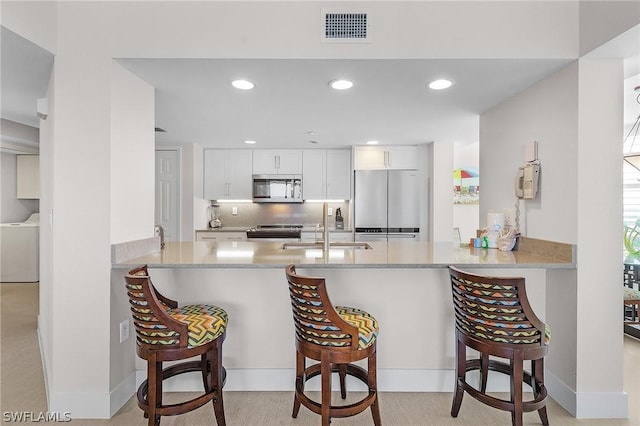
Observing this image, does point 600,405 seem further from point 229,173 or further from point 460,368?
point 229,173

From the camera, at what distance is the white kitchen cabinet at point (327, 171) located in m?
5.22

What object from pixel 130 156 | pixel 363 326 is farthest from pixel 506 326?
pixel 130 156

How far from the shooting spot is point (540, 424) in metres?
2.03

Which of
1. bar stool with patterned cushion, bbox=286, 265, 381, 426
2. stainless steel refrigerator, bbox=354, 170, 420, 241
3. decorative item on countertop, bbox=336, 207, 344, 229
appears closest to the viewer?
bar stool with patterned cushion, bbox=286, 265, 381, 426

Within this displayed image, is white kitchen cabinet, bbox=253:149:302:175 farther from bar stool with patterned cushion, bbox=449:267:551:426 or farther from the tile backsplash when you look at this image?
bar stool with patterned cushion, bbox=449:267:551:426

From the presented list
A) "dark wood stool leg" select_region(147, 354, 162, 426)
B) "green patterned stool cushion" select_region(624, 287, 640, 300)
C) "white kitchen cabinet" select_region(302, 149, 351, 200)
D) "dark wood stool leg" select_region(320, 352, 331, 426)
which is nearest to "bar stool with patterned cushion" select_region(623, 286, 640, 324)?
"green patterned stool cushion" select_region(624, 287, 640, 300)

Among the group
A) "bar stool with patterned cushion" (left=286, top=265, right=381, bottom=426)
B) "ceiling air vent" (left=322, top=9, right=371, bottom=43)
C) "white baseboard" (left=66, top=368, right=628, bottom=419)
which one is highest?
"ceiling air vent" (left=322, top=9, right=371, bottom=43)

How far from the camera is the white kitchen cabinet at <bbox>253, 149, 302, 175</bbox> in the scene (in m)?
5.21

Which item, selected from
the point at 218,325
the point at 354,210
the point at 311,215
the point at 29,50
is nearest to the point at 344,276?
the point at 218,325

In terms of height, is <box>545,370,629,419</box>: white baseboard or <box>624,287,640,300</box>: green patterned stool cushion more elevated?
<box>624,287,640,300</box>: green patterned stool cushion

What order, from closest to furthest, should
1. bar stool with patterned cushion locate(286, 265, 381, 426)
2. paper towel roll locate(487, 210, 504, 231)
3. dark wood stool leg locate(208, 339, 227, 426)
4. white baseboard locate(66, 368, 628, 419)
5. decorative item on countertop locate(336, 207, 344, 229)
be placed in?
bar stool with patterned cushion locate(286, 265, 381, 426)
dark wood stool leg locate(208, 339, 227, 426)
white baseboard locate(66, 368, 628, 419)
paper towel roll locate(487, 210, 504, 231)
decorative item on countertop locate(336, 207, 344, 229)

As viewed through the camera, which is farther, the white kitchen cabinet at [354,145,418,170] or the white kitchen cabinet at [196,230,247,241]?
the white kitchen cabinet at [196,230,247,241]

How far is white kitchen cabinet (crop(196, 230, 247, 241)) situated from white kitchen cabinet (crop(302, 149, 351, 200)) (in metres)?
1.11

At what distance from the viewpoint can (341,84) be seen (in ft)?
8.04
